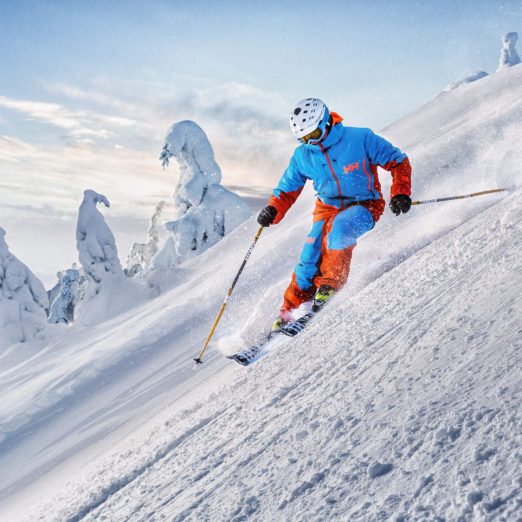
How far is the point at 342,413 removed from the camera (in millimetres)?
1794

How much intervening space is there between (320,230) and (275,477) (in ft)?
10.2

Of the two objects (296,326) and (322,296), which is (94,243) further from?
(296,326)

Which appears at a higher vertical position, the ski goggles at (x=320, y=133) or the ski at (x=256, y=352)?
the ski goggles at (x=320, y=133)

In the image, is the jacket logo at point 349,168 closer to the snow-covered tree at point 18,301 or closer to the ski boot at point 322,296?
the ski boot at point 322,296

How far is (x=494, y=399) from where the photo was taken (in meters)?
1.40

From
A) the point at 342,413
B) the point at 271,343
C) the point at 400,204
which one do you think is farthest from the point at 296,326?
the point at 342,413

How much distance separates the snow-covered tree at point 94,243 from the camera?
15555mm

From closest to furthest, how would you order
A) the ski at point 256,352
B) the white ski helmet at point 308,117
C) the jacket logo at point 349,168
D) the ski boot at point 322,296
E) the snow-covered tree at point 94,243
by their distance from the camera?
the ski at point 256,352 < the ski boot at point 322,296 < the white ski helmet at point 308,117 < the jacket logo at point 349,168 < the snow-covered tree at point 94,243

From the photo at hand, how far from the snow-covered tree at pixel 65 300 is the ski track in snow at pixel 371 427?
3509cm

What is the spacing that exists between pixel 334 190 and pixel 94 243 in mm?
12985

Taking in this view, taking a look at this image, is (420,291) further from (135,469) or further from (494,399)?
(135,469)

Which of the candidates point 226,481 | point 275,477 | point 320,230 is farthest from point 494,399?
point 320,230

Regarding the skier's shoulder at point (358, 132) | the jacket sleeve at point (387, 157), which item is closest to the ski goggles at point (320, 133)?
the skier's shoulder at point (358, 132)

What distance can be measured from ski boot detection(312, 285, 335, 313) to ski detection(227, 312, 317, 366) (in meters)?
0.10
